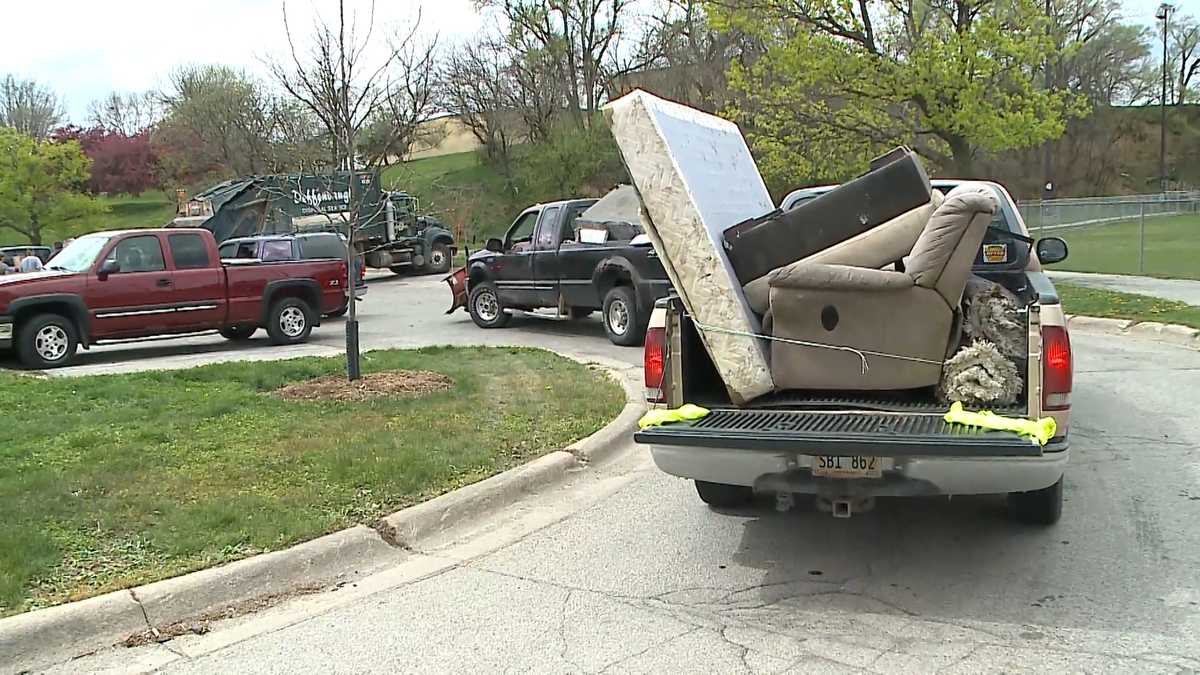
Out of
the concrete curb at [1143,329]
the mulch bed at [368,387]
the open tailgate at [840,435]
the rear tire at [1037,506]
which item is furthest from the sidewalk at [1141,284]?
the open tailgate at [840,435]

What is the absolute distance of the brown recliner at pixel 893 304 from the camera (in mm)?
4992

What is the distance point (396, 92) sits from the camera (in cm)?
1496

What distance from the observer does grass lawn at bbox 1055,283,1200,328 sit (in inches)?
537

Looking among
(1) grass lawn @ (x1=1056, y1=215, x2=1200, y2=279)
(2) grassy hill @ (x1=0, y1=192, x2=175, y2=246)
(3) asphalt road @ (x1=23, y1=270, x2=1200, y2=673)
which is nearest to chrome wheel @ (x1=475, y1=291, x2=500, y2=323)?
(3) asphalt road @ (x1=23, y1=270, x2=1200, y2=673)

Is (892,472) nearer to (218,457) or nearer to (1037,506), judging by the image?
(1037,506)

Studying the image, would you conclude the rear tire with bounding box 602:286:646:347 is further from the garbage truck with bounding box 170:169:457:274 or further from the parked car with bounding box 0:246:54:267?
the parked car with bounding box 0:246:54:267

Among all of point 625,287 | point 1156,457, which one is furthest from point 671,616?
point 625,287

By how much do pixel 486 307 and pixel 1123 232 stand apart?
2715 centimetres

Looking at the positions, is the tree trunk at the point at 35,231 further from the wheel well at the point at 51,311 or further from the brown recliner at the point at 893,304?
the brown recliner at the point at 893,304

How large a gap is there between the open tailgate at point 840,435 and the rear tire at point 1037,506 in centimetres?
95

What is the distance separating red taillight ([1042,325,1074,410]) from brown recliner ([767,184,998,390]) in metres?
0.56

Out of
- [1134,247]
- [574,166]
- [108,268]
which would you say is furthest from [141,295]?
→ [574,166]

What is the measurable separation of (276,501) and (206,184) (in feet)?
147

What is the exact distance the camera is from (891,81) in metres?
19.6
